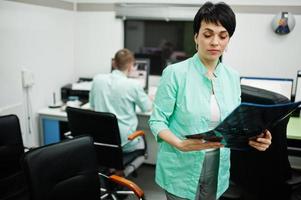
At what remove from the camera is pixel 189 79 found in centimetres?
125

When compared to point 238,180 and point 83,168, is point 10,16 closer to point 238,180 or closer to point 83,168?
point 83,168

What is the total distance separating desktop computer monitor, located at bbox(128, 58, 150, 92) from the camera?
10.0ft

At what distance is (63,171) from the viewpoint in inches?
53.4

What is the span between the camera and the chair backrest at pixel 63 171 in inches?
48.7

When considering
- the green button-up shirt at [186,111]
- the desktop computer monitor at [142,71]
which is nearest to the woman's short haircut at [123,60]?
the desktop computer monitor at [142,71]

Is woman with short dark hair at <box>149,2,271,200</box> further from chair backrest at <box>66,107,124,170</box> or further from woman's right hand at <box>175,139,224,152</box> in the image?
chair backrest at <box>66,107,124,170</box>

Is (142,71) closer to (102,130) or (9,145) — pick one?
(102,130)

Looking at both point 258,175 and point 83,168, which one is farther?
point 258,175

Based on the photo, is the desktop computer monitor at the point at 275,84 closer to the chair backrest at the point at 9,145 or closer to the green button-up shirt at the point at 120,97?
the green button-up shirt at the point at 120,97

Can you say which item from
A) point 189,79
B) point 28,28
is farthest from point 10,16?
point 189,79

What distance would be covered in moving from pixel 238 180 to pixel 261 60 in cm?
140

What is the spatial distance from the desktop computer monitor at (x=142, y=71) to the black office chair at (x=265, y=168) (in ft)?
4.75

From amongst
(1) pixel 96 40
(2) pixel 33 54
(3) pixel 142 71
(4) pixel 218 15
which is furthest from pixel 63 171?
(1) pixel 96 40

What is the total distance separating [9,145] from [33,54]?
111cm
